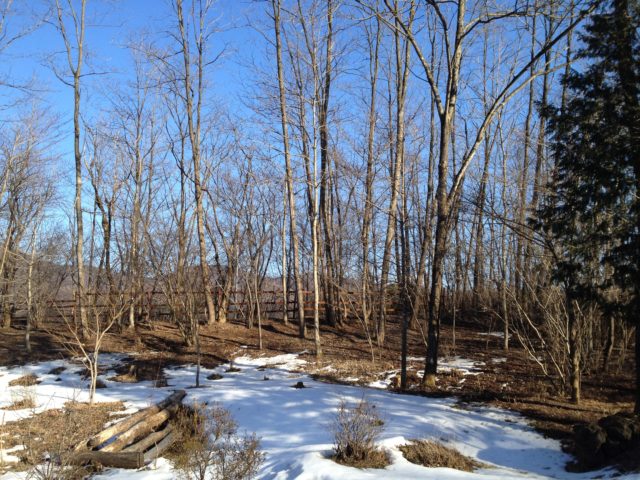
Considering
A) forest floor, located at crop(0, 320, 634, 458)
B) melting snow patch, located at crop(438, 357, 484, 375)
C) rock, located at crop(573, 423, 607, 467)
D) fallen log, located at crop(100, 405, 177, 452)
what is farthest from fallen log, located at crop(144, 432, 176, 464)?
melting snow patch, located at crop(438, 357, 484, 375)

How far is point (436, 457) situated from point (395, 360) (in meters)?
7.64

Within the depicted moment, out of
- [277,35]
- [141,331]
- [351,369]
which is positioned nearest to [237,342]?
[141,331]

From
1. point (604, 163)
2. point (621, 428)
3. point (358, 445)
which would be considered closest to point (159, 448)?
point (358, 445)

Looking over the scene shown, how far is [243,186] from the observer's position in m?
22.5

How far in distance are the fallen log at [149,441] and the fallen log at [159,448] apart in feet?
0.31

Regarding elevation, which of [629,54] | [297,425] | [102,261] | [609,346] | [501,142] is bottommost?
[297,425]

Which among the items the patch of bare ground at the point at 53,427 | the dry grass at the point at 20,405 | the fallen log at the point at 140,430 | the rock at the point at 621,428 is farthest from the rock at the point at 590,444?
the dry grass at the point at 20,405

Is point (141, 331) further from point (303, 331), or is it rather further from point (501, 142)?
point (501, 142)

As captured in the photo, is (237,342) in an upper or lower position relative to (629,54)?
lower

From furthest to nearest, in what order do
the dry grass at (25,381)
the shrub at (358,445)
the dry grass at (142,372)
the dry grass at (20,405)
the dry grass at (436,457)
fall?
the dry grass at (142,372)
the dry grass at (25,381)
the dry grass at (20,405)
the dry grass at (436,457)
the shrub at (358,445)

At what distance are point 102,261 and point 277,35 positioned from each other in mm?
12299

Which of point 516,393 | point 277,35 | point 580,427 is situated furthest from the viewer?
point 277,35

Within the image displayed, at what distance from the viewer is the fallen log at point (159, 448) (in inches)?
281

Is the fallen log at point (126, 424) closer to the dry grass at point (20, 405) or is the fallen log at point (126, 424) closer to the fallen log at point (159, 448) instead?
the fallen log at point (159, 448)
